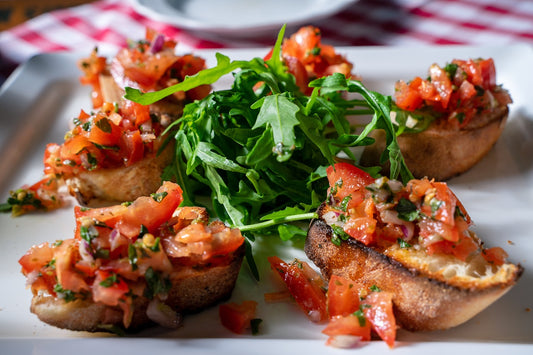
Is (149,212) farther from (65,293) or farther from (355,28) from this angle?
(355,28)

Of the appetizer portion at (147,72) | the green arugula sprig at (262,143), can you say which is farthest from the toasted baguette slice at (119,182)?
the appetizer portion at (147,72)

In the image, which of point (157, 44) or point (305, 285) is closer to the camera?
point (305, 285)

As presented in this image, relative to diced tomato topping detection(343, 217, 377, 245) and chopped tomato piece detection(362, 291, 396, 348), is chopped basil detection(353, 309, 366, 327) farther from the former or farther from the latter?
diced tomato topping detection(343, 217, 377, 245)

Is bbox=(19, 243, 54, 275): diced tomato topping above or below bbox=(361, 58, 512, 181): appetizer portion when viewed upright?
below

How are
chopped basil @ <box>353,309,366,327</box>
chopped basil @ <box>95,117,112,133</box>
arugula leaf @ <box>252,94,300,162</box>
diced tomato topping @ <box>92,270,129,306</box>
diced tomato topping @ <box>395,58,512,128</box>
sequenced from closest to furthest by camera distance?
diced tomato topping @ <box>92,270,129,306</box> < chopped basil @ <box>353,309,366,327</box> < arugula leaf @ <box>252,94,300,162</box> < chopped basil @ <box>95,117,112,133</box> < diced tomato topping @ <box>395,58,512,128</box>

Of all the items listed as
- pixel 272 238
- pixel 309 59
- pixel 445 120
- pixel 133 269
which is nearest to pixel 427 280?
pixel 272 238

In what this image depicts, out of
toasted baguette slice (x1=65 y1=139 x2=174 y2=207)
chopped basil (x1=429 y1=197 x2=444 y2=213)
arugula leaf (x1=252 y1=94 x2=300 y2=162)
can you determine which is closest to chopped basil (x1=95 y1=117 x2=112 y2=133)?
toasted baguette slice (x1=65 y1=139 x2=174 y2=207)

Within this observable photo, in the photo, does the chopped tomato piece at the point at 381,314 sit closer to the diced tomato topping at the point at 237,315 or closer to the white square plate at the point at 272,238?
the white square plate at the point at 272,238

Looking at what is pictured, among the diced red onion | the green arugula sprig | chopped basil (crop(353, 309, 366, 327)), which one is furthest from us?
the diced red onion
